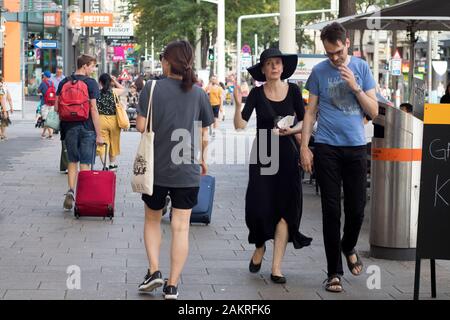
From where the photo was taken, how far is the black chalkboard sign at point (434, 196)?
7.41 m

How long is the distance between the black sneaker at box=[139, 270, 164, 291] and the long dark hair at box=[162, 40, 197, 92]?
132 centimetres

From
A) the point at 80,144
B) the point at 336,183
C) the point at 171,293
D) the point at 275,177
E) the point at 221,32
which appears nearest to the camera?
the point at 171,293

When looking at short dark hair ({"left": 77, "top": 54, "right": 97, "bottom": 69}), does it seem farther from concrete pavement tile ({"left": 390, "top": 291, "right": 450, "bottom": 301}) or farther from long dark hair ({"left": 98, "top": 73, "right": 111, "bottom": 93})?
concrete pavement tile ({"left": 390, "top": 291, "right": 450, "bottom": 301})

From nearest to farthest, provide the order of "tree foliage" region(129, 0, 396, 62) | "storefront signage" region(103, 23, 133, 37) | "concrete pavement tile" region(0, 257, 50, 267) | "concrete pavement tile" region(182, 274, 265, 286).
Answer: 1. "concrete pavement tile" region(182, 274, 265, 286)
2. "concrete pavement tile" region(0, 257, 50, 267)
3. "storefront signage" region(103, 23, 133, 37)
4. "tree foliage" region(129, 0, 396, 62)

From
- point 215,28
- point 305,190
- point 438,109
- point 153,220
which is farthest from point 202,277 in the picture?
point 215,28

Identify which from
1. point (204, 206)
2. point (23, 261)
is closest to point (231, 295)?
point (23, 261)

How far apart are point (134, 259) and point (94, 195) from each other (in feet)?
9.15

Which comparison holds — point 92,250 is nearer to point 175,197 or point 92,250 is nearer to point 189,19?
point 175,197

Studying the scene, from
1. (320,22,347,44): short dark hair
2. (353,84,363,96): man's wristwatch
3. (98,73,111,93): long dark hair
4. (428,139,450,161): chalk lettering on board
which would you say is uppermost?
(320,22,347,44): short dark hair

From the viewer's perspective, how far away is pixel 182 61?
7.63 meters

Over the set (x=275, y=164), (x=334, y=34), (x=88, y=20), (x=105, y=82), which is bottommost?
(x=275, y=164)

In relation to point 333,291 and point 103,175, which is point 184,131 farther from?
point 103,175

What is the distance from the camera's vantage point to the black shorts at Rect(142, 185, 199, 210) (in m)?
7.66

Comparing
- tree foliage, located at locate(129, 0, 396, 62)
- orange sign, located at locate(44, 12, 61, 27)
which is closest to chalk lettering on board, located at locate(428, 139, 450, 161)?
tree foliage, located at locate(129, 0, 396, 62)
